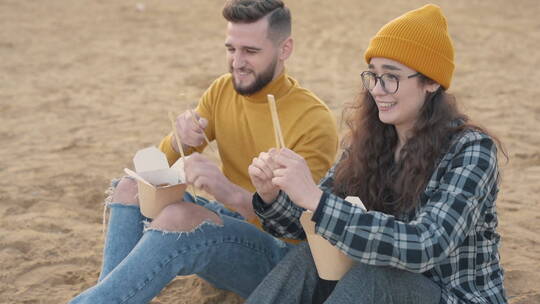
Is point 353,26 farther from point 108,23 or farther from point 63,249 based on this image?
point 63,249

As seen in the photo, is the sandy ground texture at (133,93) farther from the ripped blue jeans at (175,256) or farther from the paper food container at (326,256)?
the paper food container at (326,256)

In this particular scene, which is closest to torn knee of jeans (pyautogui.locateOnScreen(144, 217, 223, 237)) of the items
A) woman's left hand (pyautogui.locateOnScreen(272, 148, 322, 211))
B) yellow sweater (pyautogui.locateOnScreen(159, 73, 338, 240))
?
yellow sweater (pyautogui.locateOnScreen(159, 73, 338, 240))

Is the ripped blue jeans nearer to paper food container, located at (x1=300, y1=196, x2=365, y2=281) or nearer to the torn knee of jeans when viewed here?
the torn knee of jeans

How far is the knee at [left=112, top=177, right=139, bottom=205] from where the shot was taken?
301 centimetres

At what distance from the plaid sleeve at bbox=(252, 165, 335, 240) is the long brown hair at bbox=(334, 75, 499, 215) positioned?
0.14 metres

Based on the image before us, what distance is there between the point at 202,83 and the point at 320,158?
12.8 ft

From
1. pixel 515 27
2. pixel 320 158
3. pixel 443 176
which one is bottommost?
pixel 515 27

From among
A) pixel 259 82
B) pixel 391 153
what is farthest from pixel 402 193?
pixel 259 82

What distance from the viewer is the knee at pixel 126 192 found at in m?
3.01

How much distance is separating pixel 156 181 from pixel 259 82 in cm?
61

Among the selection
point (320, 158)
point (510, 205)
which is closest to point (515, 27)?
point (510, 205)

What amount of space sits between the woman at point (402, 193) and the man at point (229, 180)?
19 cm

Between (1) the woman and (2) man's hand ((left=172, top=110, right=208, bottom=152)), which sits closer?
(1) the woman

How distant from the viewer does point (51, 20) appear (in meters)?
9.09
